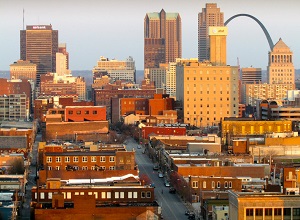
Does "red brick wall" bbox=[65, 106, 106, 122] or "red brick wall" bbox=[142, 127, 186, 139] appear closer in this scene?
"red brick wall" bbox=[142, 127, 186, 139]

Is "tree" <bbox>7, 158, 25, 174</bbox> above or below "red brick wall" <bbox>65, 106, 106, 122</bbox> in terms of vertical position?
below

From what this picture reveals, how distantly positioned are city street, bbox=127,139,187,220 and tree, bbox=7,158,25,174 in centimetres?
647

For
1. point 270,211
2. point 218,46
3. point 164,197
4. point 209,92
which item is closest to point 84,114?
point 209,92

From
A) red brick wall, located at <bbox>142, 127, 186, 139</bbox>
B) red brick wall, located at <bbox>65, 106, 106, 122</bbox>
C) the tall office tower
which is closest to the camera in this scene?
red brick wall, located at <bbox>142, 127, 186, 139</bbox>

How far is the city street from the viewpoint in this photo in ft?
201

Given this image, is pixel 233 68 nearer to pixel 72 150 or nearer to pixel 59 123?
pixel 59 123

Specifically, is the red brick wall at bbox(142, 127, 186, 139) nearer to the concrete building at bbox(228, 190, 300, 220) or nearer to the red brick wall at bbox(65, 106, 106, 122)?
the red brick wall at bbox(65, 106, 106, 122)

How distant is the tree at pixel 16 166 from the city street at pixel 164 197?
647 centimetres

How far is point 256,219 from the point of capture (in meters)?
41.6

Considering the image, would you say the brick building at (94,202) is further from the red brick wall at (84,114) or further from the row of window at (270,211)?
the red brick wall at (84,114)

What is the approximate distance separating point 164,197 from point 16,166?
39.2ft

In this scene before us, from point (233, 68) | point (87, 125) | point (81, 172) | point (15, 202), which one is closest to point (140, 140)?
point (87, 125)

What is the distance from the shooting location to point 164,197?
222ft

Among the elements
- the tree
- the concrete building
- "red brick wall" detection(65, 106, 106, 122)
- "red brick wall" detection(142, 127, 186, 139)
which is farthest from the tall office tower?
the concrete building
